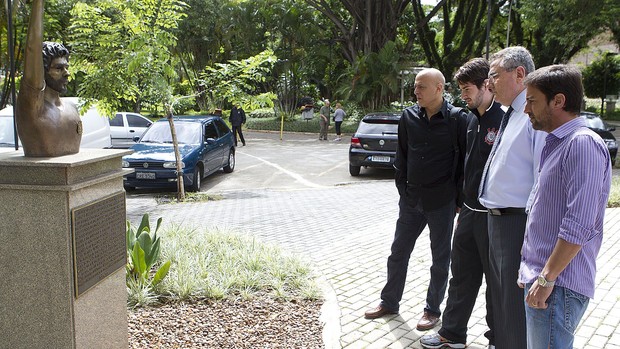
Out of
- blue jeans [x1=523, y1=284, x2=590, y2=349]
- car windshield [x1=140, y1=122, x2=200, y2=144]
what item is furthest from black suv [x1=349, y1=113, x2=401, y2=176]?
blue jeans [x1=523, y1=284, x2=590, y2=349]

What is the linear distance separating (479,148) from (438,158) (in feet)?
2.05

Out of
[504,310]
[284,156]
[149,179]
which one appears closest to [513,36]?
[284,156]

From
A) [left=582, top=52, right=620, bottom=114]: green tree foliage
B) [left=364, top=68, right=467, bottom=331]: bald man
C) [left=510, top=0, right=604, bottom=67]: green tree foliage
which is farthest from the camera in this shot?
[left=582, top=52, right=620, bottom=114]: green tree foliage

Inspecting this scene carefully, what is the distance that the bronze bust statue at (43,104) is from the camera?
11.0ft

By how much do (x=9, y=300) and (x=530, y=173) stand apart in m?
3.20

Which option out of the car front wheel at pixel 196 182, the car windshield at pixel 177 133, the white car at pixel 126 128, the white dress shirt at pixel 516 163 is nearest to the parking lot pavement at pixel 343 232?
the car front wheel at pixel 196 182

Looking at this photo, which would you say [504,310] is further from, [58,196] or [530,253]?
[58,196]

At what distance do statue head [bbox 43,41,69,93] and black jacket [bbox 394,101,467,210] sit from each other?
258cm

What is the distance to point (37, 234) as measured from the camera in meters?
3.34

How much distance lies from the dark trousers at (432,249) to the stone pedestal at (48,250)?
7.69 feet

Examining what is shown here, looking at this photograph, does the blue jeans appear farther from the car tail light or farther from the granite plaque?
the car tail light

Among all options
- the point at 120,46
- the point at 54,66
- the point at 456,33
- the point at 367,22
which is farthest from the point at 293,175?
the point at 456,33

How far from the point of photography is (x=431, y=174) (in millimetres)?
4379

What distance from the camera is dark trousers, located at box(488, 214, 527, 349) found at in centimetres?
326
